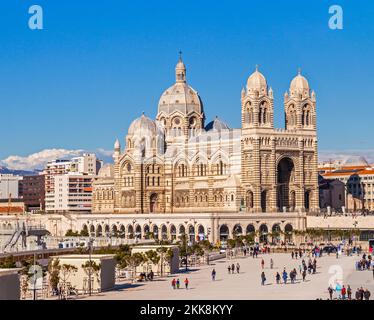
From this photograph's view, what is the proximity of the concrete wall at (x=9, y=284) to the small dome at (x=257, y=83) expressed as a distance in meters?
77.5

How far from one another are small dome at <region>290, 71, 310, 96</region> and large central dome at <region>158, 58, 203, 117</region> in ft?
69.3

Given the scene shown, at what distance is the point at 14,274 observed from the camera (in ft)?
151

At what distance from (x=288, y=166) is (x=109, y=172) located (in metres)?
39.5

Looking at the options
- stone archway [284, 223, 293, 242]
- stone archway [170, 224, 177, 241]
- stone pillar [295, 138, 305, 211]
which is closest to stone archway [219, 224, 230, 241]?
stone archway [284, 223, 293, 242]

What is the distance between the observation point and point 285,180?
12475 cm

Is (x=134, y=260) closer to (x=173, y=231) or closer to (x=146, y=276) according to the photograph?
(x=146, y=276)

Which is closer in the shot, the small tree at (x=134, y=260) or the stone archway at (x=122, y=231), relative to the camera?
the small tree at (x=134, y=260)

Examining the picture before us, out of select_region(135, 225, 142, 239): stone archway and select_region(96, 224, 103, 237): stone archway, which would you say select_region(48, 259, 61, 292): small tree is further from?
select_region(96, 224, 103, 237): stone archway

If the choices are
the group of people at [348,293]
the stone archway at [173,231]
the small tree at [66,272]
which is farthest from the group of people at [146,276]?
the stone archway at [173,231]

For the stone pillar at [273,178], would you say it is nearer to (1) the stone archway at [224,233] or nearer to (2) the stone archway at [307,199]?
(2) the stone archway at [307,199]

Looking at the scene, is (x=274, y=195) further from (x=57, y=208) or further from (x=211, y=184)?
(x=57, y=208)

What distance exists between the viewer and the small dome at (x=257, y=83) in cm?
12096

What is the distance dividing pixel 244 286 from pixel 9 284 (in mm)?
20125
